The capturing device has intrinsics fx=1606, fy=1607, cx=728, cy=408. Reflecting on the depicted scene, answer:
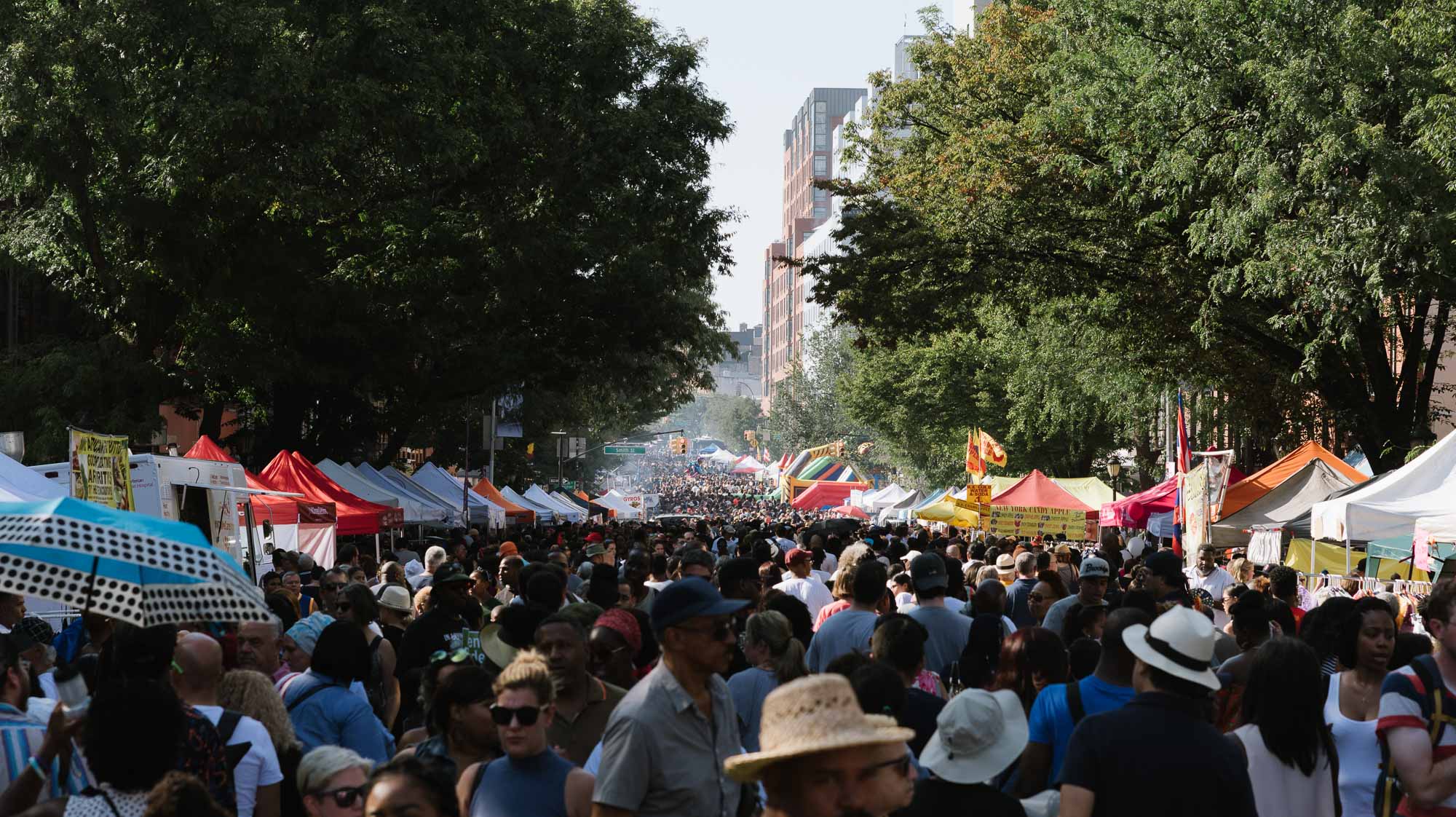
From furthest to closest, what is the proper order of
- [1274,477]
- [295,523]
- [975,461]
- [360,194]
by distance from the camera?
[975,461] < [360,194] < [1274,477] < [295,523]

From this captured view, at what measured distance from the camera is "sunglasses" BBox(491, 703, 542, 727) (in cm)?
467

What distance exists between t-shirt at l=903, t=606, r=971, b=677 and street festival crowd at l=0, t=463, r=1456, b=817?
0.04ft

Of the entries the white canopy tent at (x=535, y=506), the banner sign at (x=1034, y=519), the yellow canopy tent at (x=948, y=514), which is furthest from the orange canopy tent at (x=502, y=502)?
Result: the banner sign at (x=1034, y=519)

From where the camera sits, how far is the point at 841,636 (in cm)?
838

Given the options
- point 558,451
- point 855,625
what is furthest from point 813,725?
point 558,451

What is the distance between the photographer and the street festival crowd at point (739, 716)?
416 centimetres

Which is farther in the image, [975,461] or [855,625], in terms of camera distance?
[975,461]

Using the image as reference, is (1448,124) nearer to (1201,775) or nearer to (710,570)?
(710,570)

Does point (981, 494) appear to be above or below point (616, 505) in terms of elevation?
above

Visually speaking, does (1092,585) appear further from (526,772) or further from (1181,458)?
(1181,458)

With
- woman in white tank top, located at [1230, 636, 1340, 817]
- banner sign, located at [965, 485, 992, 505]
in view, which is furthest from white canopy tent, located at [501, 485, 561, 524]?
woman in white tank top, located at [1230, 636, 1340, 817]

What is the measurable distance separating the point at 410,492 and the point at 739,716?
25638mm

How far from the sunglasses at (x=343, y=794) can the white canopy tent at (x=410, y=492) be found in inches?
942

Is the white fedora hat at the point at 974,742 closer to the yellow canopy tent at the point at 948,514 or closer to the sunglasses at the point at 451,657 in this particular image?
the sunglasses at the point at 451,657
